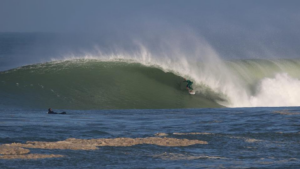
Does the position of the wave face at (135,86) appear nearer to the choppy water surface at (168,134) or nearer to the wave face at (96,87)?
the wave face at (96,87)

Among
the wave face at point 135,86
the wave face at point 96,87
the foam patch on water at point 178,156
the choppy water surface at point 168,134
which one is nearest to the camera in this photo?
the choppy water surface at point 168,134

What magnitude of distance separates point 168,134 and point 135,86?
1309cm

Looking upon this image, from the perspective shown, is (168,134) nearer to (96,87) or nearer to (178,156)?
(178,156)

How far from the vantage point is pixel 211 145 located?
52.8ft

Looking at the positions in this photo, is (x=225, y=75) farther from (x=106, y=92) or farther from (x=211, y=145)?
(x=211, y=145)

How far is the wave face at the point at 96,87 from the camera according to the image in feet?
90.3

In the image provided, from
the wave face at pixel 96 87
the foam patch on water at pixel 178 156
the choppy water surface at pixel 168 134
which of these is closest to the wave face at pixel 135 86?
the wave face at pixel 96 87

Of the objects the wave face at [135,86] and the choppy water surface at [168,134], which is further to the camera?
the wave face at [135,86]

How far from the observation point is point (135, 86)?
101ft

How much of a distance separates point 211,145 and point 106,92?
1389 centimetres

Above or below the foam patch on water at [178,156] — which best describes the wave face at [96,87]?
above

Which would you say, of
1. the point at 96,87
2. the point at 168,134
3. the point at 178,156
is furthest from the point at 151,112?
the point at 178,156

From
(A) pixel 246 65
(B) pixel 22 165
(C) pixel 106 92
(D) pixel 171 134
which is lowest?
(B) pixel 22 165

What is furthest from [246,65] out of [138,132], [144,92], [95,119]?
[138,132]
